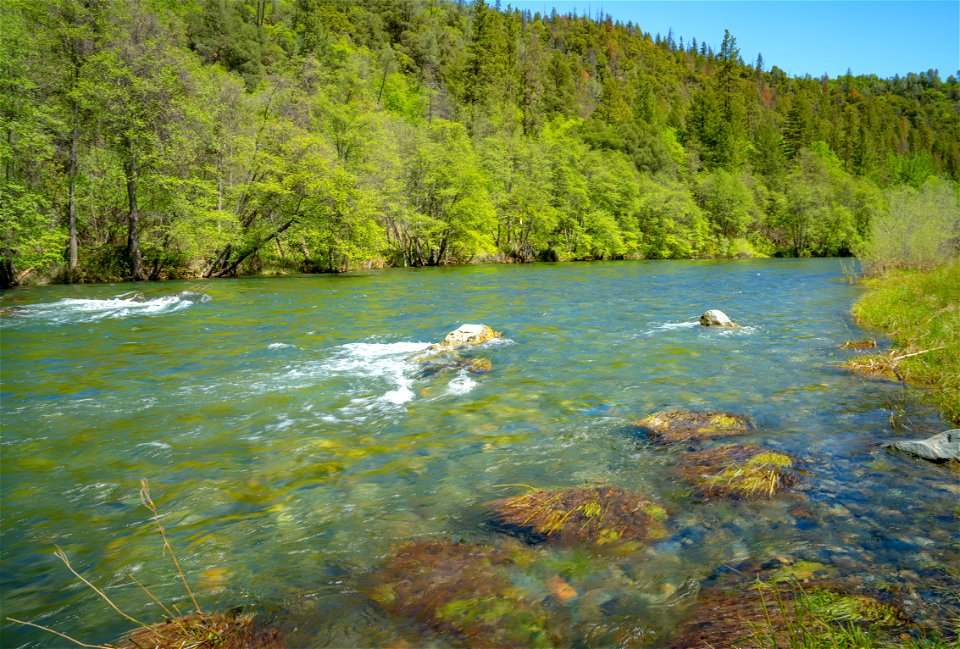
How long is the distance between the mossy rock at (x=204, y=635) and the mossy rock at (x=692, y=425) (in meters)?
5.06

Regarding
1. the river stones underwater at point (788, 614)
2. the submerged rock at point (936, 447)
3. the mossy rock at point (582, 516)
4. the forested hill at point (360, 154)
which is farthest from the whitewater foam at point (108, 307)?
the submerged rock at point (936, 447)

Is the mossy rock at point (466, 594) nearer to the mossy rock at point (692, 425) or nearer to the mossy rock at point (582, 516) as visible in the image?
the mossy rock at point (582, 516)

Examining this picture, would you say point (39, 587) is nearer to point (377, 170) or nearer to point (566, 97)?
point (377, 170)

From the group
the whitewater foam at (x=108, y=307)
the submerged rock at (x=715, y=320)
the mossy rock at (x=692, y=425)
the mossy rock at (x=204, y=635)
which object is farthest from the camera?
the whitewater foam at (x=108, y=307)

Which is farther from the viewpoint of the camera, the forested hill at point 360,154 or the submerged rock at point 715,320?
the forested hill at point 360,154

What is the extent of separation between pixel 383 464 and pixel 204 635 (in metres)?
3.03

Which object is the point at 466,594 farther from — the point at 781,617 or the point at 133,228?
the point at 133,228

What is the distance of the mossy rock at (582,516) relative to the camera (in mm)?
4453

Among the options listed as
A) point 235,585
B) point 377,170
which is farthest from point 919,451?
point 377,170

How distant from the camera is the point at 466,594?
3.71 metres

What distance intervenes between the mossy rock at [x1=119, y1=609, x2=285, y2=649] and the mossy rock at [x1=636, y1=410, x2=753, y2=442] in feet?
16.6

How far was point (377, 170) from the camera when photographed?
3788 centimetres

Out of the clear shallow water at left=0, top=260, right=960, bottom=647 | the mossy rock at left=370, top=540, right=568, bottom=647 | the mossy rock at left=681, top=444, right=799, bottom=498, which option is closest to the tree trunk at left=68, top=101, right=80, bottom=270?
the clear shallow water at left=0, top=260, right=960, bottom=647

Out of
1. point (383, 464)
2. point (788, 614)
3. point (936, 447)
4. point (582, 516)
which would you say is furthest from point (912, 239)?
point (383, 464)
